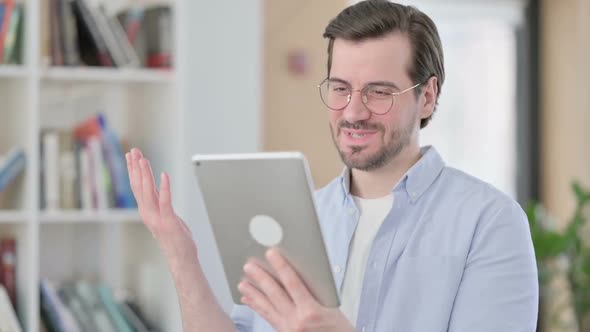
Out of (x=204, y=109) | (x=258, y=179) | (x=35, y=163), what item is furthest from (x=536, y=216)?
→ (x=258, y=179)

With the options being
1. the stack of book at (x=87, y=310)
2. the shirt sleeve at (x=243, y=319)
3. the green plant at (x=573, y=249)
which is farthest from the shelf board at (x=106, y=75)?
the green plant at (x=573, y=249)

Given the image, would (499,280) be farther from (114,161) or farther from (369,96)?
(114,161)

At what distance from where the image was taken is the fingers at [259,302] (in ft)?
4.56

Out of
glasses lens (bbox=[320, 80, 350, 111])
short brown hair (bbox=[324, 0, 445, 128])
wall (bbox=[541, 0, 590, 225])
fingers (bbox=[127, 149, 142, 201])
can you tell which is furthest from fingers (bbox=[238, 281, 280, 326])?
wall (bbox=[541, 0, 590, 225])

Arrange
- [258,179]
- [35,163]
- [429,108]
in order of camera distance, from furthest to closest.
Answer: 1. [35,163]
2. [429,108]
3. [258,179]

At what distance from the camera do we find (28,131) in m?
2.88

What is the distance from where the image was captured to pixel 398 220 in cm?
162

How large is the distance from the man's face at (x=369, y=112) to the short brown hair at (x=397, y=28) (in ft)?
0.04

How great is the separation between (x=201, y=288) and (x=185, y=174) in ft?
4.71

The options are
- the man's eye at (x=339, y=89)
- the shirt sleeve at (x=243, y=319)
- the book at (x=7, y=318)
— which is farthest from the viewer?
the book at (x=7, y=318)

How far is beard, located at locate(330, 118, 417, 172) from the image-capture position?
5.15ft

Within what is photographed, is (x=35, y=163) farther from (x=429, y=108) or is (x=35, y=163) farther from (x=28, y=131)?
(x=429, y=108)

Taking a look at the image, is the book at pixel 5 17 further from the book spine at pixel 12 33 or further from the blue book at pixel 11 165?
the blue book at pixel 11 165

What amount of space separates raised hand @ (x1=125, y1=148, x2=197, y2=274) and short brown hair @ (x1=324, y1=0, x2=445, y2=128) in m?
0.38
